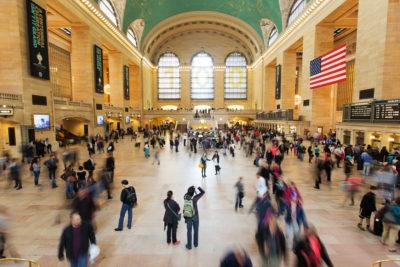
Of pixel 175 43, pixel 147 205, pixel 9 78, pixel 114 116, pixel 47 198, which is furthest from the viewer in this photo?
pixel 175 43

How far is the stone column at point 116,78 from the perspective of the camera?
88.7ft

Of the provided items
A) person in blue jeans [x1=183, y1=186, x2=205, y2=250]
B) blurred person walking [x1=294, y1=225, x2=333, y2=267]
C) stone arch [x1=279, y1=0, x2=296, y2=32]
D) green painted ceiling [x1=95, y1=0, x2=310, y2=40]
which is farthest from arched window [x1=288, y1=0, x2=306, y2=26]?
blurred person walking [x1=294, y1=225, x2=333, y2=267]

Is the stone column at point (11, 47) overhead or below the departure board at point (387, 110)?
overhead

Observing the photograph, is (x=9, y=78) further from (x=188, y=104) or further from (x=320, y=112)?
(x=188, y=104)

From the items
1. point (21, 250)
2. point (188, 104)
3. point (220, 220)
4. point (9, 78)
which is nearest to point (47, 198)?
point (21, 250)

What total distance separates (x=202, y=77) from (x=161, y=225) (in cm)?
4149

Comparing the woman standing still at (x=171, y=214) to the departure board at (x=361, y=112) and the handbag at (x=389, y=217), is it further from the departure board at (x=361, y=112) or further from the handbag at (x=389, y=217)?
the departure board at (x=361, y=112)

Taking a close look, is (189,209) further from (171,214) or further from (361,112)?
(361,112)

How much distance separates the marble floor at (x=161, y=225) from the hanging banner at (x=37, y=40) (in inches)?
332

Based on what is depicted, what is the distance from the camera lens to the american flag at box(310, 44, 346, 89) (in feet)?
47.1

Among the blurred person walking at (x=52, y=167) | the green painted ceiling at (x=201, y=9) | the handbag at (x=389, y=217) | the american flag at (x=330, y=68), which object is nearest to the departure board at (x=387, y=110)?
the american flag at (x=330, y=68)

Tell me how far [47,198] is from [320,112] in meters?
21.1

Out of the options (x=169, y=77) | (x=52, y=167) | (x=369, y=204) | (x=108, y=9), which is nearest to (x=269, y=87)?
(x=169, y=77)

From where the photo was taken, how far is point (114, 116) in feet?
81.4
